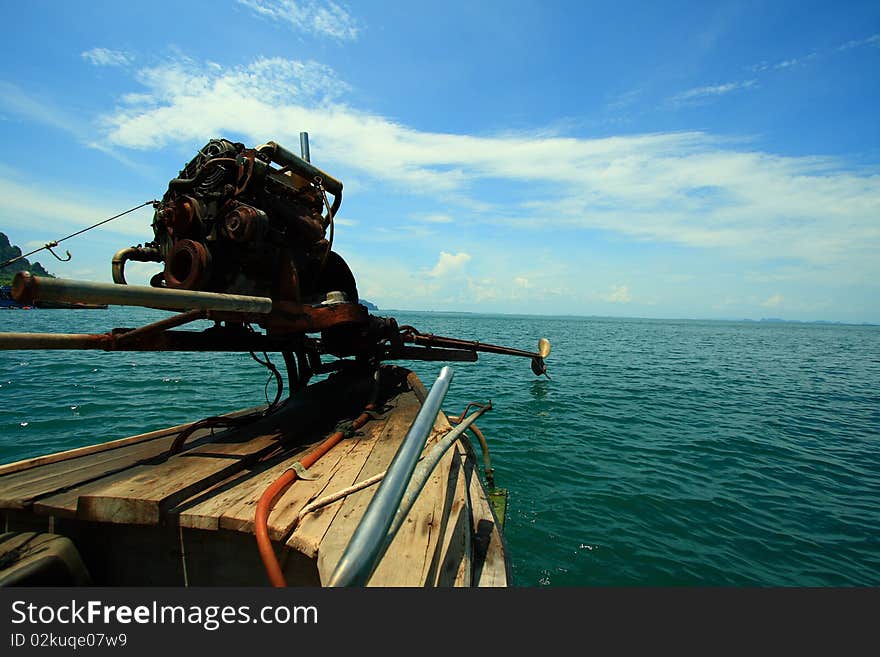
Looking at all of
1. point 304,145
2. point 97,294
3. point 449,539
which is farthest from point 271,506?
point 304,145

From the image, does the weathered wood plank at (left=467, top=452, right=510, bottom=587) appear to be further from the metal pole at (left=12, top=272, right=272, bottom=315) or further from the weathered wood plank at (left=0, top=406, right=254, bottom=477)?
the weathered wood plank at (left=0, top=406, right=254, bottom=477)

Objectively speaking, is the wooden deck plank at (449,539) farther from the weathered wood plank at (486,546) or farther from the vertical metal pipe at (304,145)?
the vertical metal pipe at (304,145)

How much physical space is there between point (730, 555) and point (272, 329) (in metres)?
6.86

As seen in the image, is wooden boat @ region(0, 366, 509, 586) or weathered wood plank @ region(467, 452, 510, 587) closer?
wooden boat @ region(0, 366, 509, 586)

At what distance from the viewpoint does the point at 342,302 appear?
5.08 metres

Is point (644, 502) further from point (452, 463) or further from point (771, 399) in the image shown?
point (771, 399)

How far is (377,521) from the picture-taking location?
1.25 metres

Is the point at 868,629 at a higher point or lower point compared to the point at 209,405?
higher

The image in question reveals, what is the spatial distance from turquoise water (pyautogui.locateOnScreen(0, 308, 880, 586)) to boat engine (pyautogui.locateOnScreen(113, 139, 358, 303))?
4.85 m

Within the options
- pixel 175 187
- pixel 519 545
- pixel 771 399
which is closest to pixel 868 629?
pixel 519 545

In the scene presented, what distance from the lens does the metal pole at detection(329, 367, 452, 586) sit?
43.9 inches

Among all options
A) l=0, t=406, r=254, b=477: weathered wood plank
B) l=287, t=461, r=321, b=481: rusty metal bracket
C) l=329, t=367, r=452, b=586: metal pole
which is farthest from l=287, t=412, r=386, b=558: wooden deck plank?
l=0, t=406, r=254, b=477: weathered wood plank

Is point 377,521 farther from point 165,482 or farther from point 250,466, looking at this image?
point 250,466

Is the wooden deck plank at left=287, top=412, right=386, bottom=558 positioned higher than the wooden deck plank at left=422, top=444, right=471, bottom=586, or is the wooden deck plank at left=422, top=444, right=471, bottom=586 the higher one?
the wooden deck plank at left=287, top=412, right=386, bottom=558
